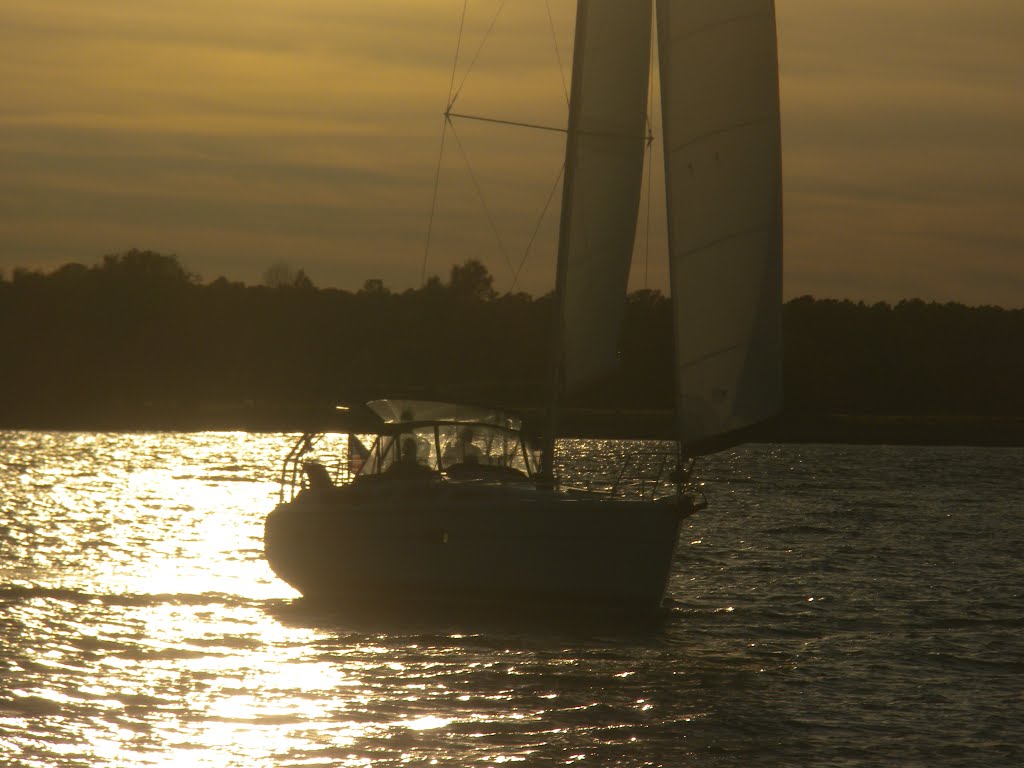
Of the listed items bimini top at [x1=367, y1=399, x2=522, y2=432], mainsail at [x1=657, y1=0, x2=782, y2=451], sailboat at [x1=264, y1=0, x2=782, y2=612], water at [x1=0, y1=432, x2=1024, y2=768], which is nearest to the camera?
water at [x1=0, y1=432, x2=1024, y2=768]

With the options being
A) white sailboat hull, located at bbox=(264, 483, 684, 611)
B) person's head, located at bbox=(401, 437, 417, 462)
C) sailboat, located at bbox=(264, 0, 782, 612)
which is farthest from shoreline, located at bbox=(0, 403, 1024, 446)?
sailboat, located at bbox=(264, 0, 782, 612)

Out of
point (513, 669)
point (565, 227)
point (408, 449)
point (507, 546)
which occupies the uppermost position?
point (565, 227)

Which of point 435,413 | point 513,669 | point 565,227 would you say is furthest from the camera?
point 435,413

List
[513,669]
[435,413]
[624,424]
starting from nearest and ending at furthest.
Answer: [513,669], [435,413], [624,424]

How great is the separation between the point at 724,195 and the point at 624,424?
125 m

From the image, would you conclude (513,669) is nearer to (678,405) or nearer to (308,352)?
(678,405)

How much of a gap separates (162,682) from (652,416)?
12944 centimetres

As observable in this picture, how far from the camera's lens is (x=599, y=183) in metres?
26.7

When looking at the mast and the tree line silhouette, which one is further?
the tree line silhouette

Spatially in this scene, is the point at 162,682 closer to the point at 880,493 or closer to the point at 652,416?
the point at 880,493

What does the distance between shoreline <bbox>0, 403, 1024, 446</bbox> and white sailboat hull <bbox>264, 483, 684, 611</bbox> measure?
369 ft

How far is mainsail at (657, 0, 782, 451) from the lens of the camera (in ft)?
78.6

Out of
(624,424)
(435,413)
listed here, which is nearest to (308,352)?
(624,424)

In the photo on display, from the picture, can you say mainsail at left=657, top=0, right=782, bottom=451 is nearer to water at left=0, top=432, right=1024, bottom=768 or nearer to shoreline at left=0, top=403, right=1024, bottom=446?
water at left=0, top=432, right=1024, bottom=768
